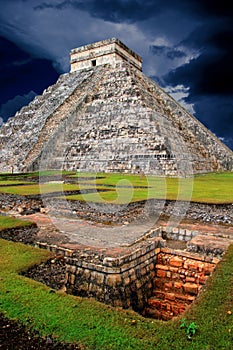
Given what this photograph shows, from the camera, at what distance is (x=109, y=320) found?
9.41 ft

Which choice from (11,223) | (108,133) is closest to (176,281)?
(11,223)

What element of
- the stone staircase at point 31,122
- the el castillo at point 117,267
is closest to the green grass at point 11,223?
the el castillo at point 117,267

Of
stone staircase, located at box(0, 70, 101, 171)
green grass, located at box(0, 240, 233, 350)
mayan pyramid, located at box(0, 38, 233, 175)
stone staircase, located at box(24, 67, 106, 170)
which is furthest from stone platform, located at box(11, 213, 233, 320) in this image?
stone staircase, located at box(0, 70, 101, 171)

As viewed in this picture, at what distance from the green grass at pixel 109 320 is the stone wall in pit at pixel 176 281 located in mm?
1194

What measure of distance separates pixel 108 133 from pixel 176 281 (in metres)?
17.3

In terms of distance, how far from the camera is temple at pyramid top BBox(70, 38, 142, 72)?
101ft

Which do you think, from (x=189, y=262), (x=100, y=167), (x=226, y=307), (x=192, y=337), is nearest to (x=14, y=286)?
(x=192, y=337)

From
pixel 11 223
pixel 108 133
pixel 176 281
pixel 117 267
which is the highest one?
pixel 108 133

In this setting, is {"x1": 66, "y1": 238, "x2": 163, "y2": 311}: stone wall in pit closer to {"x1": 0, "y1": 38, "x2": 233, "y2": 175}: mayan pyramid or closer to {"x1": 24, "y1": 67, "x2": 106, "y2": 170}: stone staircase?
{"x1": 0, "y1": 38, "x2": 233, "y2": 175}: mayan pyramid

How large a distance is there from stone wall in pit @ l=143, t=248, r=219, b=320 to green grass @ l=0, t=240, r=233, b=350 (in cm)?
119

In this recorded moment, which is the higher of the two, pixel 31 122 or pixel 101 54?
pixel 101 54

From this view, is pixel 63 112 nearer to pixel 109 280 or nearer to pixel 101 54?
pixel 101 54

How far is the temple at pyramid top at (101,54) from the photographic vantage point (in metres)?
30.8

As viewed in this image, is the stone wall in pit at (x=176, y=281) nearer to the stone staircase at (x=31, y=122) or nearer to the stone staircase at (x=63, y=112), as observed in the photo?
the stone staircase at (x=63, y=112)
